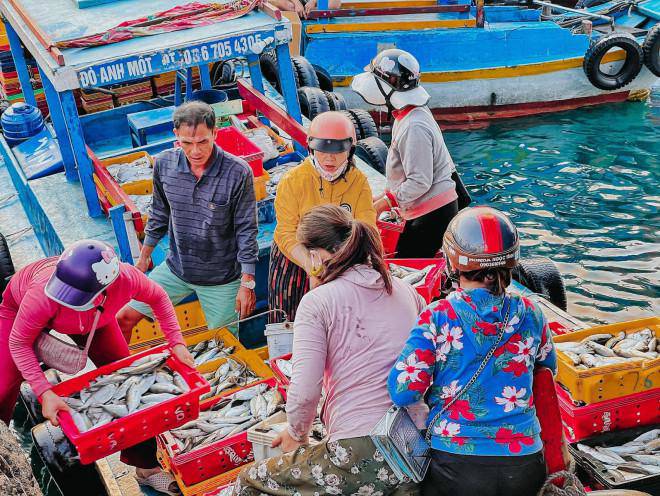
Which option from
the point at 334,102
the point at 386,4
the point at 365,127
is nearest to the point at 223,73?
the point at 334,102

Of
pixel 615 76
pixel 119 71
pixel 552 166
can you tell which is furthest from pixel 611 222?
pixel 119 71

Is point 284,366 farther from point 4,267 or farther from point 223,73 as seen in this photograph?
point 223,73

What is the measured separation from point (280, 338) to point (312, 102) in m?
5.81

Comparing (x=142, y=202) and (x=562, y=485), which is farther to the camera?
(x=142, y=202)

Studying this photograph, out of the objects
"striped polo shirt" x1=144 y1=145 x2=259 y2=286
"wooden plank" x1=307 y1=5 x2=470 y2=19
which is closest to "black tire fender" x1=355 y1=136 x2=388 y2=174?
"striped polo shirt" x1=144 y1=145 x2=259 y2=286

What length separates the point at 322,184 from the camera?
→ 478 cm

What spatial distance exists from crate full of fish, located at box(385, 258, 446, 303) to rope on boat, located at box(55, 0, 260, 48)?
10.8ft

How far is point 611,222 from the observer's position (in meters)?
10.2

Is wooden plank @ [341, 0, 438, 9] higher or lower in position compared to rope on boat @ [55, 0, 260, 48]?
lower

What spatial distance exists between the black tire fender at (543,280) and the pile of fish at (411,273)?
5.23 ft

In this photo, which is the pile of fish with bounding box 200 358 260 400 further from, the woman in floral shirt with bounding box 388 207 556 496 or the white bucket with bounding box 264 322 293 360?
the woman in floral shirt with bounding box 388 207 556 496

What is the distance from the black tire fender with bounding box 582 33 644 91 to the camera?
1320cm

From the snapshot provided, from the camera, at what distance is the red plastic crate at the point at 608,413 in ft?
13.9

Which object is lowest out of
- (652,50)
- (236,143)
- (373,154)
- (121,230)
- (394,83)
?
(652,50)
